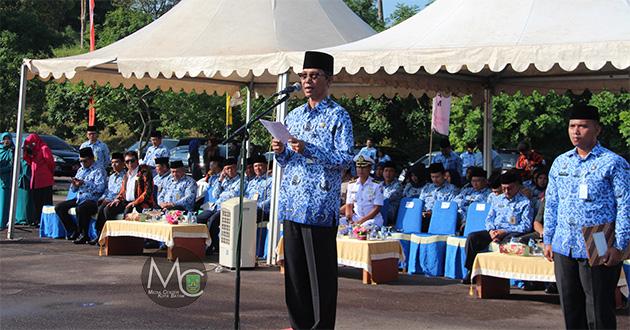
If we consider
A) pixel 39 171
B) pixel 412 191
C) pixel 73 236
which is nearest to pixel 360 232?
pixel 412 191

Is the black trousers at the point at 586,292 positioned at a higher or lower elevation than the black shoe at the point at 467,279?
higher

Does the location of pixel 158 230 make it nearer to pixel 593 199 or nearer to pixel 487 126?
pixel 487 126

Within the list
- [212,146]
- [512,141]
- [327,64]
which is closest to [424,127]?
[512,141]

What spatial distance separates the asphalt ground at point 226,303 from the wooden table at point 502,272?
0.54ft

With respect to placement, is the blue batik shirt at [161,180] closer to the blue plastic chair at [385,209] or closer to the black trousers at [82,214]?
the black trousers at [82,214]

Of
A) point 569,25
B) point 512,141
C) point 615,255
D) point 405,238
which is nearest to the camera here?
point 615,255

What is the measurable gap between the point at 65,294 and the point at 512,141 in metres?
22.6

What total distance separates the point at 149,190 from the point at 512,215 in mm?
5918

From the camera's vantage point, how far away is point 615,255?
619 centimetres

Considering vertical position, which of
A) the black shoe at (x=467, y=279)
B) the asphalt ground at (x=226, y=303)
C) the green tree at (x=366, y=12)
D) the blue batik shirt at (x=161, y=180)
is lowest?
the asphalt ground at (x=226, y=303)

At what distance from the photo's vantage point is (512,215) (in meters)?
11.6

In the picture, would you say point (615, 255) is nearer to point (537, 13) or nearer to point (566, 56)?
point (566, 56)

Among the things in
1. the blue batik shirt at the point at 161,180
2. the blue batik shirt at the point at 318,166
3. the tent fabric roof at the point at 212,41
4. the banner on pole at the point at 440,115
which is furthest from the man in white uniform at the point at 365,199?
the blue batik shirt at the point at 318,166

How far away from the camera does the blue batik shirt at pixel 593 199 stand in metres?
6.29
